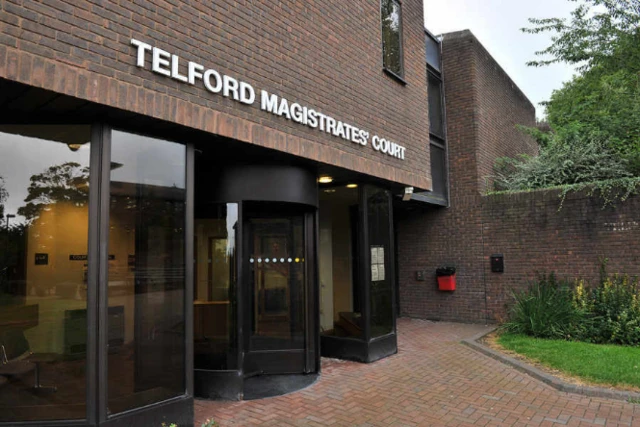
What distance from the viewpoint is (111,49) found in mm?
3914

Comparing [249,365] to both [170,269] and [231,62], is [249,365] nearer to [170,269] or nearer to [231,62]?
[170,269]

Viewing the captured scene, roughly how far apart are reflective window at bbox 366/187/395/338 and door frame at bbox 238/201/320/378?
4.36 ft

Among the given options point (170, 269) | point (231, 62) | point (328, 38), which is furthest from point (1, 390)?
point (328, 38)

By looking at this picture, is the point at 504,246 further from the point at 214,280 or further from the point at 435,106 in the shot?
the point at 214,280

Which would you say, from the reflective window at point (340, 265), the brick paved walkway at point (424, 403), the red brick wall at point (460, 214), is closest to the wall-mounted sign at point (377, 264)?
the reflective window at point (340, 265)

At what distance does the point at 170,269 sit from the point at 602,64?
43.6 feet

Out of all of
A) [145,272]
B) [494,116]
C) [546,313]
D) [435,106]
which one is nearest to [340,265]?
[546,313]

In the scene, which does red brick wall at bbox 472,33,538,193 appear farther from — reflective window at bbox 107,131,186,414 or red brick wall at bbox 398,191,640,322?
reflective window at bbox 107,131,186,414

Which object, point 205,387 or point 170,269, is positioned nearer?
point 170,269

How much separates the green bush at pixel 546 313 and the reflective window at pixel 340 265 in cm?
365

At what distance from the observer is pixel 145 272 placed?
183 inches

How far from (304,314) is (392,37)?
513 cm

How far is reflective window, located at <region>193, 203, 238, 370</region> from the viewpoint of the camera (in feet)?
19.3

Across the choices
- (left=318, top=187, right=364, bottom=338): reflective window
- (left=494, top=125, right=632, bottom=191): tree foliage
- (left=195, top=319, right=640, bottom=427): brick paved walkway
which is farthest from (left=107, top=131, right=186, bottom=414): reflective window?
(left=494, top=125, right=632, bottom=191): tree foliage
